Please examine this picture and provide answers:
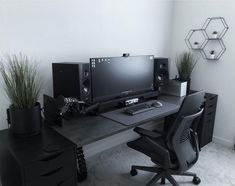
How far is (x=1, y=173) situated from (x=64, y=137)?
550mm

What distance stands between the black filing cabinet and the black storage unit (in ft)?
6.17

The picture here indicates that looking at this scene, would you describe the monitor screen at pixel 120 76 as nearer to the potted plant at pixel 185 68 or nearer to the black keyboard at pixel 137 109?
the black keyboard at pixel 137 109

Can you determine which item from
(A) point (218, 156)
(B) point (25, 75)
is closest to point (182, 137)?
(A) point (218, 156)

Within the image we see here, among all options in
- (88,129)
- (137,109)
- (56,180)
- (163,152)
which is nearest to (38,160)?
(56,180)

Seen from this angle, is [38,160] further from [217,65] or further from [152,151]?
[217,65]

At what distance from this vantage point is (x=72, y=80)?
184cm

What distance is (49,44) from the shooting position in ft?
6.47

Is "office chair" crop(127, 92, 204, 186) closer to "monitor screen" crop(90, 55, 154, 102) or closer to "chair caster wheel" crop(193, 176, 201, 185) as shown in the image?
"chair caster wheel" crop(193, 176, 201, 185)

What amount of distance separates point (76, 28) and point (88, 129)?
107cm

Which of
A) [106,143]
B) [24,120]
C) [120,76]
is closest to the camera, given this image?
[24,120]

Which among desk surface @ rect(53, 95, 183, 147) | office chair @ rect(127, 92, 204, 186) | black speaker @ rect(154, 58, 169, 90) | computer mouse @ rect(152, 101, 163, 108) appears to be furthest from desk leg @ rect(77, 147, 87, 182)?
black speaker @ rect(154, 58, 169, 90)

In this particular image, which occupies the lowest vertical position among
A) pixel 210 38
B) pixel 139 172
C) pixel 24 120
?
pixel 139 172

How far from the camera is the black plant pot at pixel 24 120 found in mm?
1476

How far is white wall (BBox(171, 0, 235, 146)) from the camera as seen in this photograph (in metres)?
2.66
